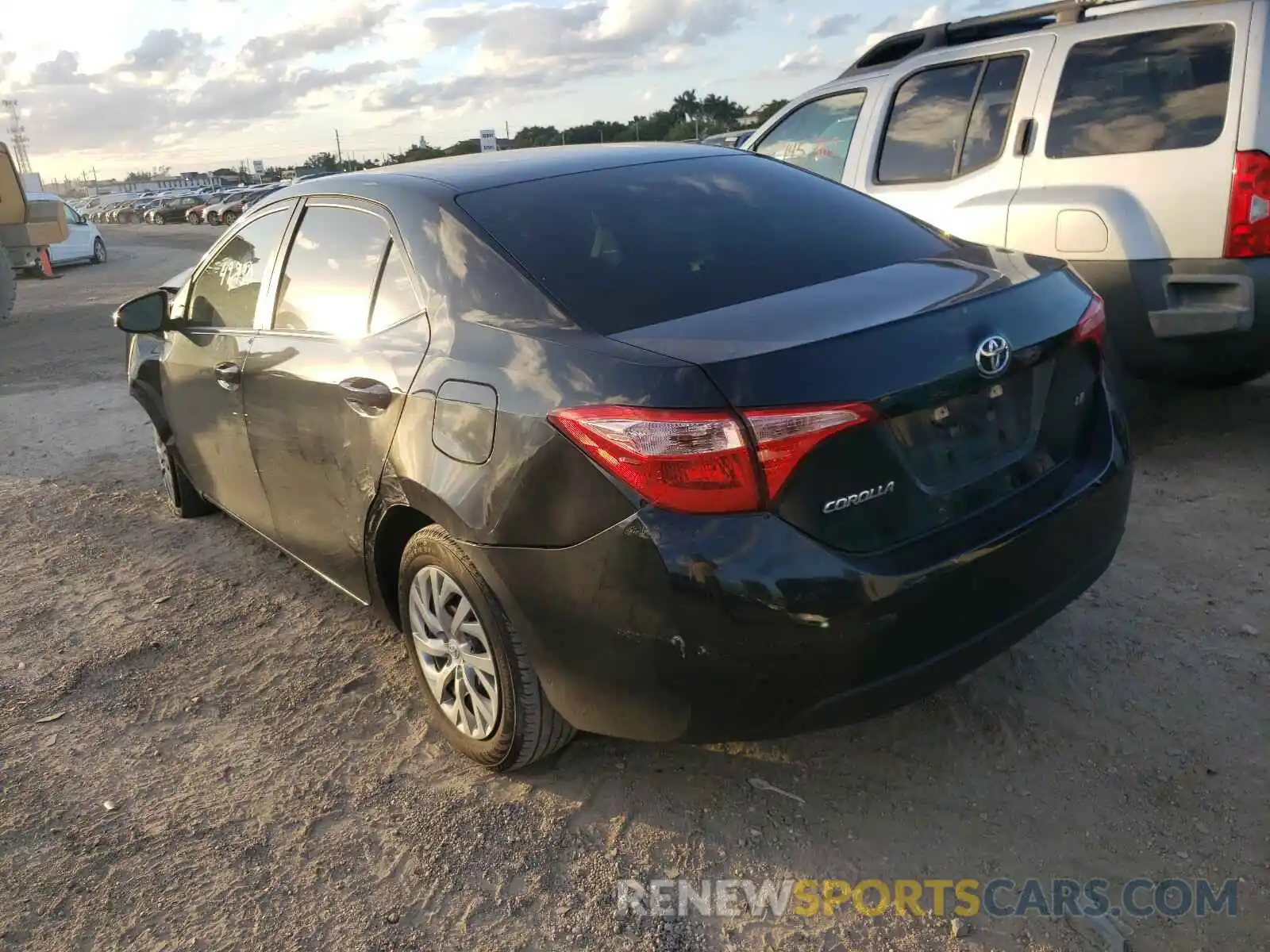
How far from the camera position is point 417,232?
2.96 metres

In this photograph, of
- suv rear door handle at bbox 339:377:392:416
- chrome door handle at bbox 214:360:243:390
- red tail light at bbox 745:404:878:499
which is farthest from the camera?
chrome door handle at bbox 214:360:243:390

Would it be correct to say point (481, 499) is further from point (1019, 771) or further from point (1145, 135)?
point (1145, 135)

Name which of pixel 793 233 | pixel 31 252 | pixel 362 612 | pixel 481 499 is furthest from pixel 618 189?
pixel 31 252

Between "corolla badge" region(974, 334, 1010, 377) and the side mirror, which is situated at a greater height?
the side mirror

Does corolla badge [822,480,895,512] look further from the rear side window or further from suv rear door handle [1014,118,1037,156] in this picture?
suv rear door handle [1014,118,1037,156]

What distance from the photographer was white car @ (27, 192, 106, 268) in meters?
24.1

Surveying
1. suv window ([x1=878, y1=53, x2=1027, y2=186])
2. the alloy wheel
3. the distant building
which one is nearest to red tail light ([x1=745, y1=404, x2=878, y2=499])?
the alloy wheel

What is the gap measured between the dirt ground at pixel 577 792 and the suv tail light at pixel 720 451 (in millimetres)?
981

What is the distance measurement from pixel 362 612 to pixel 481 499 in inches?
69.1

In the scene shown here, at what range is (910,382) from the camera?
7.38 ft

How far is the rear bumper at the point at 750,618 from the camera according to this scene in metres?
2.18

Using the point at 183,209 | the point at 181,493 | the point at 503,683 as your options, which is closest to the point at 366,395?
the point at 503,683

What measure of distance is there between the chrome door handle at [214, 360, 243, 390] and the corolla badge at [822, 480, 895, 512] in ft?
8.12

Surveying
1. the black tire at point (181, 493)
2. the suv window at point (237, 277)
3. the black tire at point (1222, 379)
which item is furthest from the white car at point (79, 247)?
the black tire at point (1222, 379)
